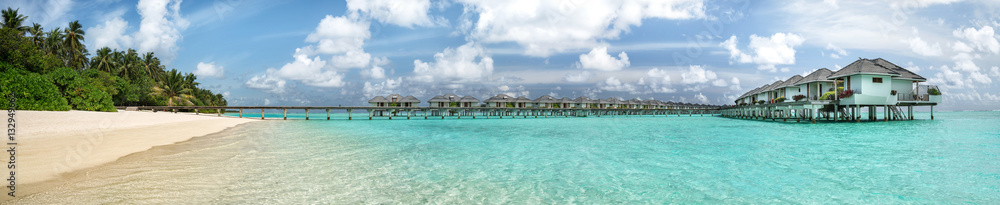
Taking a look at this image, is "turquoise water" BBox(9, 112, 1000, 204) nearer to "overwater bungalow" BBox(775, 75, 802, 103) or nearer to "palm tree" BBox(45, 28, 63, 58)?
"overwater bungalow" BBox(775, 75, 802, 103)

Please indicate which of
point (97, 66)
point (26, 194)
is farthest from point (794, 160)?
point (97, 66)

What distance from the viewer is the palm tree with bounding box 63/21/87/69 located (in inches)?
1818

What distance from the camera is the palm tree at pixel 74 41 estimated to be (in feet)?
152

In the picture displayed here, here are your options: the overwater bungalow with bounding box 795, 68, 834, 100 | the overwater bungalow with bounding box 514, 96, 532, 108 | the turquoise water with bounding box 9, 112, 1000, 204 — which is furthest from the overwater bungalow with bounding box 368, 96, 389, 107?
the turquoise water with bounding box 9, 112, 1000, 204

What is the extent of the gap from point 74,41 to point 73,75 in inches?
850

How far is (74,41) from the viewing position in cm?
4656

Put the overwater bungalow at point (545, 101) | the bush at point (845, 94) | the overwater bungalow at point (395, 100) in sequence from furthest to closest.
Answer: the overwater bungalow at point (545, 101) < the overwater bungalow at point (395, 100) < the bush at point (845, 94)

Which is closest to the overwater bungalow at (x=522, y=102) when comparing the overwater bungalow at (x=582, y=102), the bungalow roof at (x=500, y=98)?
the bungalow roof at (x=500, y=98)

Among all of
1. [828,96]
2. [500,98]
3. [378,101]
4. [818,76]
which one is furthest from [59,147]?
[500,98]

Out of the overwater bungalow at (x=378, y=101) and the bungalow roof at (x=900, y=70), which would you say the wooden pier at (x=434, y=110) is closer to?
the overwater bungalow at (x=378, y=101)

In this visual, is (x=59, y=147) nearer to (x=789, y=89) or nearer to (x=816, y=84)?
(x=816, y=84)

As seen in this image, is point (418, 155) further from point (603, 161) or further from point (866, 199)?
point (866, 199)

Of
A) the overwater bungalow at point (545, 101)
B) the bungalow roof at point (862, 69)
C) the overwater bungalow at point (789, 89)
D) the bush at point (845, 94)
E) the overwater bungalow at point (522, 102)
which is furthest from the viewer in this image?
the overwater bungalow at point (545, 101)

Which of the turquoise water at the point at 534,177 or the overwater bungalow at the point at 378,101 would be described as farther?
the overwater bungalow at the point at 378,101
